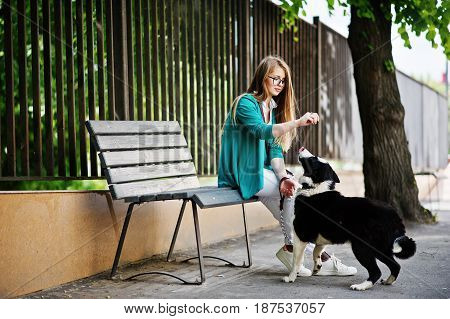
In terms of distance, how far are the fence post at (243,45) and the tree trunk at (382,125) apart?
127 centimetres

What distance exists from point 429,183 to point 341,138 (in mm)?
3405

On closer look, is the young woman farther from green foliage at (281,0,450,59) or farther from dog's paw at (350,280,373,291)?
green foliage at (281,0,450,59)

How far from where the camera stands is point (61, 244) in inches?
179

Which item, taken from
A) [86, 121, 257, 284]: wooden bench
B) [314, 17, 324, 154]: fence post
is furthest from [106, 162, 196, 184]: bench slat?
[314, 17, 324, 154]: fence post

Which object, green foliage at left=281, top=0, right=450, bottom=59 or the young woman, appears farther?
green foliage at left=281, top=0, right=450, bottom=59

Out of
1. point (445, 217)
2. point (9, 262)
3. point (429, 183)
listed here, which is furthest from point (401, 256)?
point (429, 183)

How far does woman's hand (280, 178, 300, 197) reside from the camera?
475 cm

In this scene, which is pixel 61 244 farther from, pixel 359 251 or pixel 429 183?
pixel 429 183

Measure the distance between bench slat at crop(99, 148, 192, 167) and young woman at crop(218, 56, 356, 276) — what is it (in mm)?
526

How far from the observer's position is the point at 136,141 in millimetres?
5078

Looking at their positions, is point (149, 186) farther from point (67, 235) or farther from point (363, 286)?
point (363, 286)

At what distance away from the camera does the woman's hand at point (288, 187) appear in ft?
15.6

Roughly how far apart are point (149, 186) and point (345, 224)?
4.82ft
